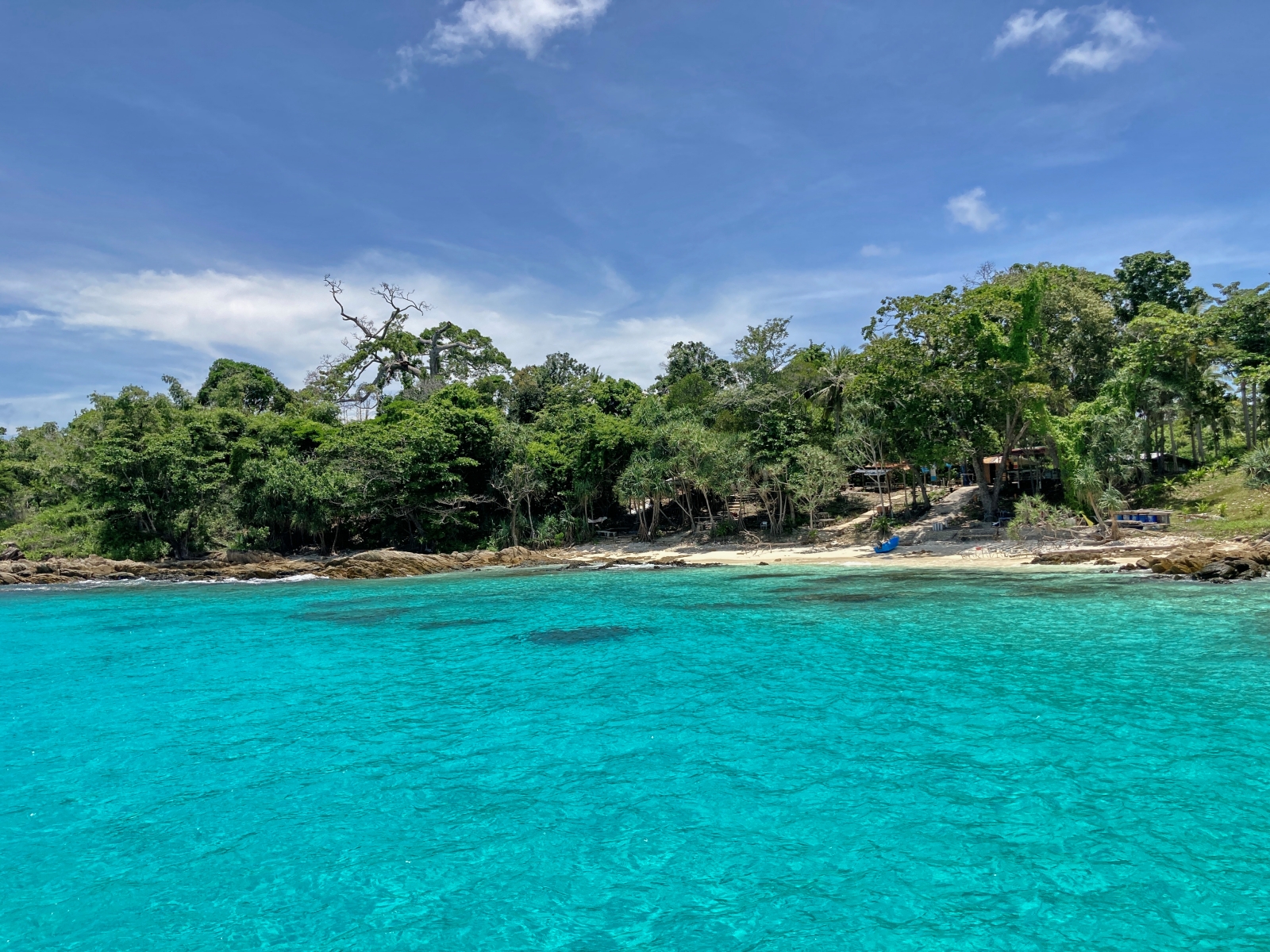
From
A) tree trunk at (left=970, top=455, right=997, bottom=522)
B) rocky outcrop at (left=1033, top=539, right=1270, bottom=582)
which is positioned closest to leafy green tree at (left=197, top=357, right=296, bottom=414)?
tree trunk at (left=970, top=455, right=997, bottom=522)

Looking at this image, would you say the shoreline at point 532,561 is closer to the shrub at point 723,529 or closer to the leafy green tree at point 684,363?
the shrub at point 723,529

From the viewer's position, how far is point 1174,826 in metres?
6.83

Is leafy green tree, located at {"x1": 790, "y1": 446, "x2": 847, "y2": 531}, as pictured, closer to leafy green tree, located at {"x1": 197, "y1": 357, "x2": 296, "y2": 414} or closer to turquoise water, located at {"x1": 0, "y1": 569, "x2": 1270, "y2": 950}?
turquoise water, located at {"x1": 0, "y1": 569, "x2": 1270, "y2": 950}

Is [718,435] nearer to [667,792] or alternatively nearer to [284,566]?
[284,566]

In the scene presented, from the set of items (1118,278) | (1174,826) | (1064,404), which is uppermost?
(1118,278)

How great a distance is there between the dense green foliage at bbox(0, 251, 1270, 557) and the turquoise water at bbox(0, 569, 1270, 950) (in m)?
18.4

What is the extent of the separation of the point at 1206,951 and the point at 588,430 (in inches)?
1524

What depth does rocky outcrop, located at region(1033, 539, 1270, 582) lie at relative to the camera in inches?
824

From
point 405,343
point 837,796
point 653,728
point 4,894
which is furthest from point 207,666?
point 405,343

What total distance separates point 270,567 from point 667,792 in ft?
121

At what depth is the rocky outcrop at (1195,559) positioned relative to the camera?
20.9m

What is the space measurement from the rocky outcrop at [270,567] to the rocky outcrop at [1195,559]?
75.6 ft

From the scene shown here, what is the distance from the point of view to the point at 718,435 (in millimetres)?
38531

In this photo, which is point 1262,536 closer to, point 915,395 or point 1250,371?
point 1250,371
